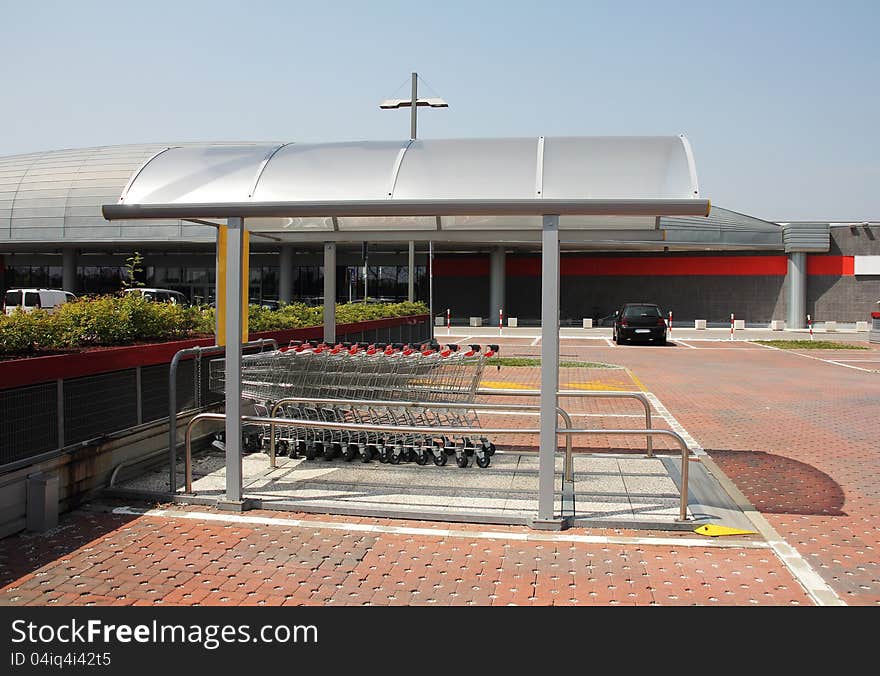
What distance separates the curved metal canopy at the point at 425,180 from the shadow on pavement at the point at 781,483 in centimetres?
266

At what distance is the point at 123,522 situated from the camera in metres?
6.06

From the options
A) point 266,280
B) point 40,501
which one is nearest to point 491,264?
point 266,280

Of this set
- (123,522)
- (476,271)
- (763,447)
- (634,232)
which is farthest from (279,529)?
(476,271)

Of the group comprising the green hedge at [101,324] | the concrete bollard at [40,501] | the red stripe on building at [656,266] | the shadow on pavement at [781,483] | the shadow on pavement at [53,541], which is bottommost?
the shadow on pavement at [781,483]

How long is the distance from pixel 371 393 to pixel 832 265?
131 ft

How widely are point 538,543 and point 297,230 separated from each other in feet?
14.7

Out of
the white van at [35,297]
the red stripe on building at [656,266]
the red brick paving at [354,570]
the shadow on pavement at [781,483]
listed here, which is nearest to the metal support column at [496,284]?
the red stripe on building at [656,266]

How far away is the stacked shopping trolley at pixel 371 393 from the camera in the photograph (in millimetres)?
8031

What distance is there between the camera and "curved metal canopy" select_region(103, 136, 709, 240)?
6047mm

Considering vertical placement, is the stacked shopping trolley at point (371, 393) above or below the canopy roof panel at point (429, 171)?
below

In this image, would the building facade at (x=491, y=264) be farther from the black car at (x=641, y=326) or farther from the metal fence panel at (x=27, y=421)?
the metal fence panel at (x=27, y=421)

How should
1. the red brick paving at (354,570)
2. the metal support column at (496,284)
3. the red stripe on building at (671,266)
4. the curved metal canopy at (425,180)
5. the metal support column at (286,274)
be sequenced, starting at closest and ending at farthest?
the red brick paving at (354,570) < the curved metal canopy at (425,180) < the metal support column at (496,284) < the red stripe on building at (671,266) < the metal support column at (286,274)
